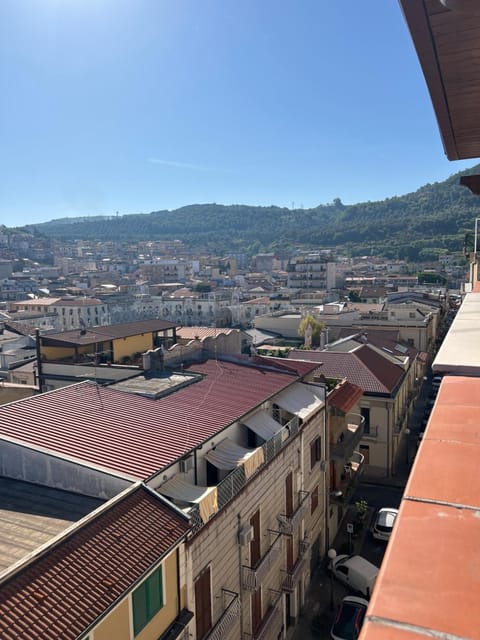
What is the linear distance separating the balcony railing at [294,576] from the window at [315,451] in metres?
3.38

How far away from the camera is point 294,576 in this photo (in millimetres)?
15766

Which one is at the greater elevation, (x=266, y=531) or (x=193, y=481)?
(x=193, y=481)

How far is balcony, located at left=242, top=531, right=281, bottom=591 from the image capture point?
12.8 meters

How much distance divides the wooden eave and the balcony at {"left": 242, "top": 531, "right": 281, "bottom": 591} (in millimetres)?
11858

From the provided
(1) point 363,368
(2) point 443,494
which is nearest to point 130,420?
(2) point 443,494

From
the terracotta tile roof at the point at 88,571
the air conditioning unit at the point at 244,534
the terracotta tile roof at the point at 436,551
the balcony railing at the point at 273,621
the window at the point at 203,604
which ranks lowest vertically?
the balcony railing at the point at 273,621

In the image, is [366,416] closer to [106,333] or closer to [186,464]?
[106,333]

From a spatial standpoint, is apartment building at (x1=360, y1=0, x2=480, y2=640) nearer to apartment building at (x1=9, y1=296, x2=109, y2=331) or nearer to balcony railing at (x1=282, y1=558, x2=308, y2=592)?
balcony railing at (x1=282, y1=558, x2=308, y2=592)

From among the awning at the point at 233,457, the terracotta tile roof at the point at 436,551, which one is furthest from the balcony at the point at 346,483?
the terracotta tile roof at the point at 436,551

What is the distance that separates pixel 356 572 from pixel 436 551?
19.2m

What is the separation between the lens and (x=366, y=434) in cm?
2820

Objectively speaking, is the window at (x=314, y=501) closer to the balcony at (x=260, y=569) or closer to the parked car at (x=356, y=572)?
the parked car at (x=356, y=572)

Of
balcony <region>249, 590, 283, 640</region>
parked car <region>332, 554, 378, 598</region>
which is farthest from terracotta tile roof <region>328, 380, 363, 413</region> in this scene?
balcony <region>249, 590, 283, 640</region>

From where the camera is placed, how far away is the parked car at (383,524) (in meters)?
21.5
